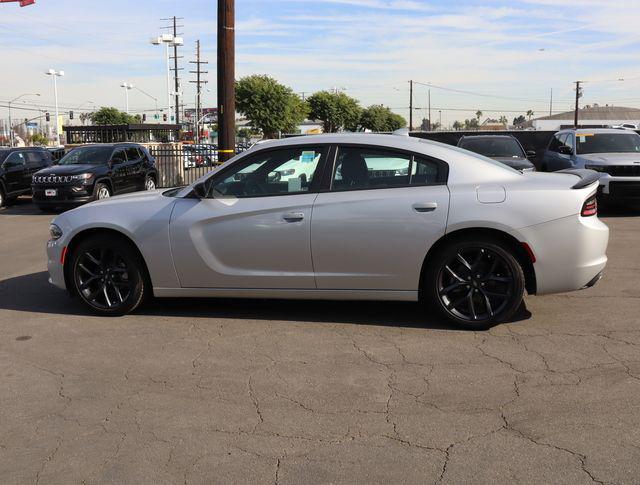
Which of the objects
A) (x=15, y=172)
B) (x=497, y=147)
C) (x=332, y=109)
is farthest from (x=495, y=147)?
(x=332, y=109)

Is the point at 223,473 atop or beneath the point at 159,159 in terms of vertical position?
beneath

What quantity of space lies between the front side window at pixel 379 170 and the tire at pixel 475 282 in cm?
64

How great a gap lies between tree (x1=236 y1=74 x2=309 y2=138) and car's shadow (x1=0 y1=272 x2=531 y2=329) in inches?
2271

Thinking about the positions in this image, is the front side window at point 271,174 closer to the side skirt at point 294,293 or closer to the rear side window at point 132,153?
the side skirt at point 294,293

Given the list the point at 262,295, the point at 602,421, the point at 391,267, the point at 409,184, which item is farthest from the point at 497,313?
the point at 262,295

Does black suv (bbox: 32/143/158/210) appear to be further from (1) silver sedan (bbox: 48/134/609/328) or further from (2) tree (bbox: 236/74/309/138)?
(2) tree (bbox: 236/74/309/138)

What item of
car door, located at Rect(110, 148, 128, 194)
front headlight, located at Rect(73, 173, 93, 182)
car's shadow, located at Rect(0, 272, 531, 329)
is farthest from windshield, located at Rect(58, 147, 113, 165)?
car's shadow, located at Rect(0, 272, 531, 329)

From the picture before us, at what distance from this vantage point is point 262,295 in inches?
211

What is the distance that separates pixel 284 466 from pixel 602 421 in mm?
1817

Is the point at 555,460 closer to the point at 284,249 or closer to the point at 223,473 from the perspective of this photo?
the point at 223,473

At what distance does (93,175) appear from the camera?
14555mm

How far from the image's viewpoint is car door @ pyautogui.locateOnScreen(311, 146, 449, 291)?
496 cm

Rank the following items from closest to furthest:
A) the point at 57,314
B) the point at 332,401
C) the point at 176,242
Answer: the point at 332,401, the point at 176,242, the point at 57,314

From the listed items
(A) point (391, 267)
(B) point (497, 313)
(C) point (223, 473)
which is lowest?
(C) point (223, 473)
